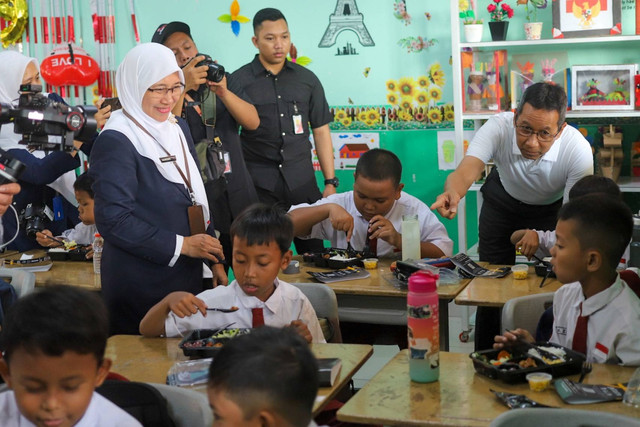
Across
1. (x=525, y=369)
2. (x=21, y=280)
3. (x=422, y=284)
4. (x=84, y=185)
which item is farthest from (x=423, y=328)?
(x=84, y=185)

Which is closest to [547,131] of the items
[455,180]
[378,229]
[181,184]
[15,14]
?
[455,180]

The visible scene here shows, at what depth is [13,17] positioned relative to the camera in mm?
6660

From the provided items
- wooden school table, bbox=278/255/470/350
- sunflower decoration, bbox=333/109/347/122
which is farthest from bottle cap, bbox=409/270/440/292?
sunflower decoration, bbox=333/109/347/122

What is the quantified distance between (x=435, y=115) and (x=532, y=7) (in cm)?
98

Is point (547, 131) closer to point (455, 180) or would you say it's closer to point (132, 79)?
point (455, 180)

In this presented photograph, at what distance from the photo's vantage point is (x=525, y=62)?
5516mm

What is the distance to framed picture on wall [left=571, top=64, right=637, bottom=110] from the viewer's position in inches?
205

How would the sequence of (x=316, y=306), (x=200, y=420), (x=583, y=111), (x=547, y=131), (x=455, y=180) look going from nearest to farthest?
(x=200, y=420)
(x=316, y=306)
(x=547, y=131)
(x=455, y=180)
(x=583, y=111)

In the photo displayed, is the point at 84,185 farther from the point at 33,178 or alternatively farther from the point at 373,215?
the point at 373,215

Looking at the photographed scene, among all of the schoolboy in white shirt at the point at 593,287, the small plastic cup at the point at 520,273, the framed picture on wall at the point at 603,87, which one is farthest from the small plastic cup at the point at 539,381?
the framed picture on wall at the point at 603,87

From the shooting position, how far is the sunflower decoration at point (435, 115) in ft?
19.5

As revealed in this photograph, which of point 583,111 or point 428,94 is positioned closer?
point 583,111

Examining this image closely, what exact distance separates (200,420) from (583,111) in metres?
3.96

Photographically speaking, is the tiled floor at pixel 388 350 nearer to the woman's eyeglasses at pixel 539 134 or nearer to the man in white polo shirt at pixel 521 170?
the man in white polo shirt at pixel 521 170
